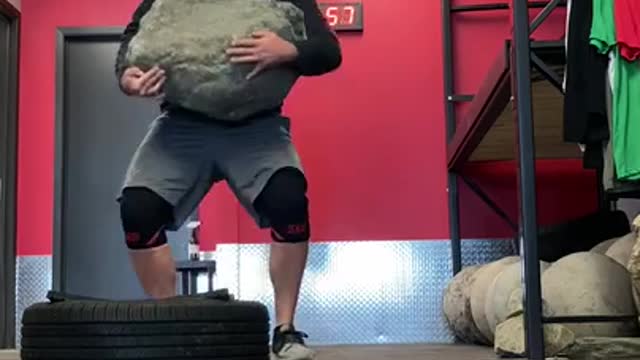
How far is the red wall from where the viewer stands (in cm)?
493

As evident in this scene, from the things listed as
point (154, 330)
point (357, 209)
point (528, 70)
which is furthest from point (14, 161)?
point (154, 330)

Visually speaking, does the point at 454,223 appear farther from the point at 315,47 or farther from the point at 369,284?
the point at 315,47

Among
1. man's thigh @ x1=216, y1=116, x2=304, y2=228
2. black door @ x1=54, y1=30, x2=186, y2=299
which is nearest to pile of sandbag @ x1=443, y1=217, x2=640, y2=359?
man's thigh @ x1=216, y1=116, x2=304, y2=228

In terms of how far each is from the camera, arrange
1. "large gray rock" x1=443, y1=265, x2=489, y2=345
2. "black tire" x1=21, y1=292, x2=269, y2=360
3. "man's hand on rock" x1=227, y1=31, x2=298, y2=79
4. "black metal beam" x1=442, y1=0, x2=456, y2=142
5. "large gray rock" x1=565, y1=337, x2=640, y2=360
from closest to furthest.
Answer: "black tire" x1=21, y1=292, x2=269, y2=360
"man's hand on rock" x1=227, y1=31, x2=298, y2=79
"large gray rock" x1=565, y1=337, x2=640, y2=360
"large gray rock" x1=443, y1=265, x2=489, y2=345
"black metal beam" x1=442, y1=0, x2=456, y2=142

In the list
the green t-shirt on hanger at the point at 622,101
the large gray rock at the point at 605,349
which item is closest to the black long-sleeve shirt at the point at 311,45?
the green t-shirt on hanger at the point at 622,101

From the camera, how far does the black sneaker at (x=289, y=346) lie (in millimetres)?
2371

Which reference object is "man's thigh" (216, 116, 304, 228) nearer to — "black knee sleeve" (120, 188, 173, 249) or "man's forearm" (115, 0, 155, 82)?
"black knee sleeve" (120, 188, 173, 249)

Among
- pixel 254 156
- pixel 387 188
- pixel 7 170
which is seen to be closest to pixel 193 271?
pixel 387 188

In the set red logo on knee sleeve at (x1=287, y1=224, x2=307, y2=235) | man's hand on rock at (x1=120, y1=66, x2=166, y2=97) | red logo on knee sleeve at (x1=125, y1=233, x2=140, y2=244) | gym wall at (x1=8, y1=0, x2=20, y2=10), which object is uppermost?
gym wall at (x1=8, y1=0, x2=20, y2=10)

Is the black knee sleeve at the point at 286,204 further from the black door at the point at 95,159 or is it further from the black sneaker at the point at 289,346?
the black door at the point at 95,159

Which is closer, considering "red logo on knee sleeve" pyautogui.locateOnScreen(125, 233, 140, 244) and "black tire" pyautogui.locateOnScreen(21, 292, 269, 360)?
"black tire" pyautogui.locateOnScreen(21, 292, 269, 360)

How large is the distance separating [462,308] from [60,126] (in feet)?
8.98

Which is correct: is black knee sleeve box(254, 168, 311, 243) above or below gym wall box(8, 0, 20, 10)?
below

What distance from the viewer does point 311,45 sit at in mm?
2475
